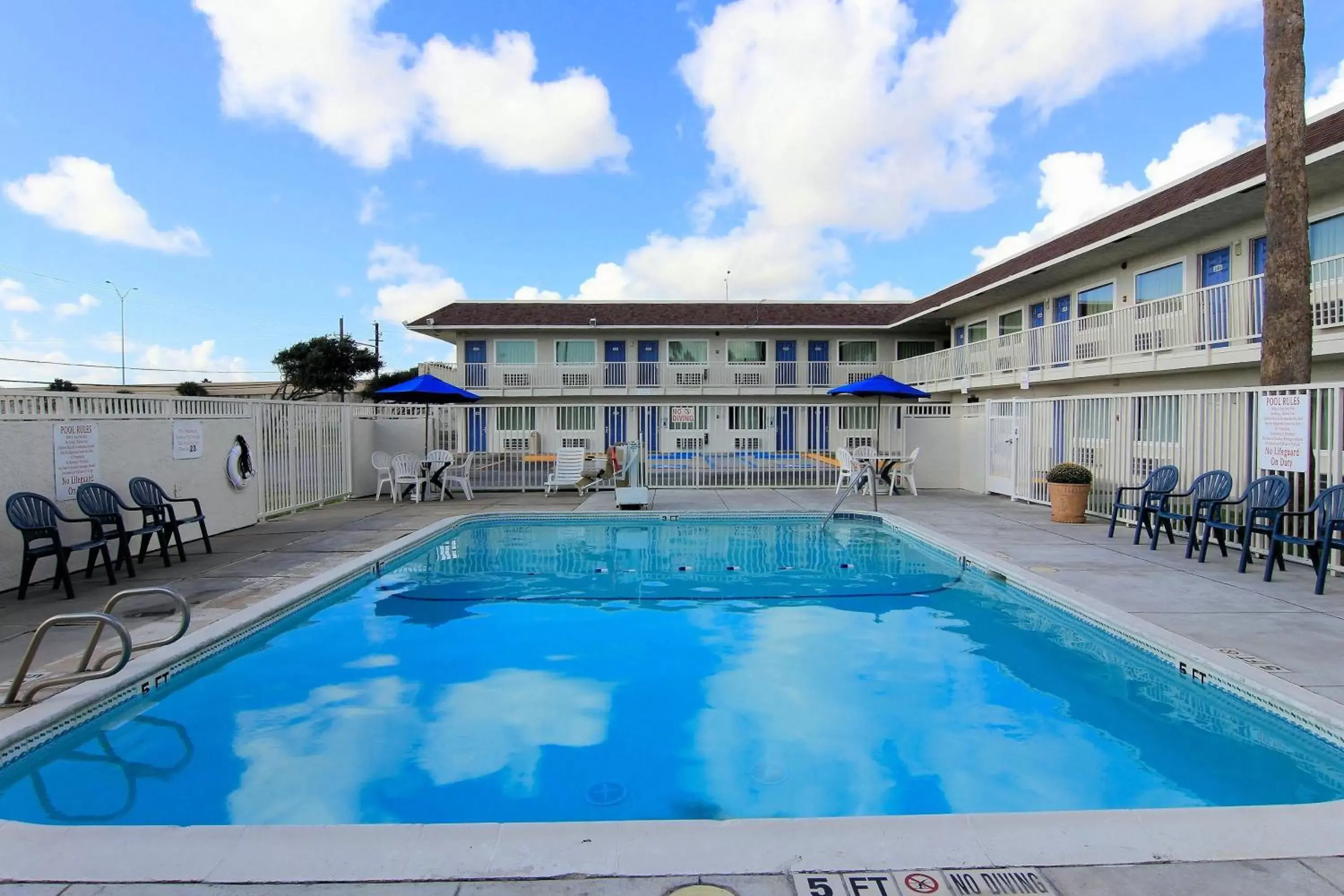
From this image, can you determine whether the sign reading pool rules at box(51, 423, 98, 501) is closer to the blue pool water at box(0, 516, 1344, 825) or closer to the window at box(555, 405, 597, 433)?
the blue pool water at box(0, 516, 1344, 825)

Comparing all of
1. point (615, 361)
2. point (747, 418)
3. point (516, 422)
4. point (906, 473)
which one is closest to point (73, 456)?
point (516, 422)

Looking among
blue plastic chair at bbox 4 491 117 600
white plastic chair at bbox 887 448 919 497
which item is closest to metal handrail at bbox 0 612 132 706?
blue plastic chair at bbox 4 491 117 600

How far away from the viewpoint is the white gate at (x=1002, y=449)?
13.5 metres

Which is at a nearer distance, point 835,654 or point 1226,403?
point 835,654

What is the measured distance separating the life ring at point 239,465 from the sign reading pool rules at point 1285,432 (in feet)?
41.2

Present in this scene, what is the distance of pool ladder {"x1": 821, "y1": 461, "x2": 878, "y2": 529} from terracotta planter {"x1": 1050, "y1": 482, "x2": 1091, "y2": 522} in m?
2.70

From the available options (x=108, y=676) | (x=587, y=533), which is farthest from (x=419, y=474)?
(x=108, y=676)

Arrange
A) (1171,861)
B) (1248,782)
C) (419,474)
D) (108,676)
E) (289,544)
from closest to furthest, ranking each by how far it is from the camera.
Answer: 1. (1171,861)
2. (1248,782)
3. (108,676)
4. (289,544)
5. (419,474)

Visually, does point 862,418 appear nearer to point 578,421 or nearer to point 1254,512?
point 578,421

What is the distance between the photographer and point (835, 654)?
5.86 metres

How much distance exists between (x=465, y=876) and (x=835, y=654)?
3.94 meters

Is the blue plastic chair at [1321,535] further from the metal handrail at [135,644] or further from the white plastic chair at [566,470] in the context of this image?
the white plastic chair at [566,470]

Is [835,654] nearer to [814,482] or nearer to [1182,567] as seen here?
[1182,567]

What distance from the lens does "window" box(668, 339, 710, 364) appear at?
1112 inches
